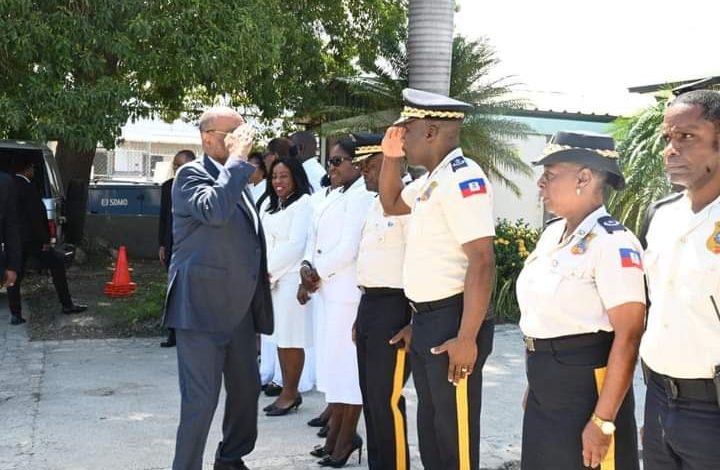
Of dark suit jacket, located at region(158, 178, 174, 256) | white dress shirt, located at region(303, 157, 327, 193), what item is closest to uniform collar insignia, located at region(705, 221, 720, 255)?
white dress shirt, located at region(303, 157, 327, 193)

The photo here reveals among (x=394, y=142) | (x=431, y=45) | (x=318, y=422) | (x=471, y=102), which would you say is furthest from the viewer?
(x=471, y=102)

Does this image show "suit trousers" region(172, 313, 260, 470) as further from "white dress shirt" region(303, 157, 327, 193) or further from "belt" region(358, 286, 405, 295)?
"white dress shirt" region(303, 157, 327, 193)

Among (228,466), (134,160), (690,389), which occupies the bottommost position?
(228,466)

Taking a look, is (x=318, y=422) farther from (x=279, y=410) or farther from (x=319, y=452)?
(x=319, y=452)

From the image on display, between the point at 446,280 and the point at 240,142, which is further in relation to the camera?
the point at 240,142

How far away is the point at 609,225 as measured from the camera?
112 inches

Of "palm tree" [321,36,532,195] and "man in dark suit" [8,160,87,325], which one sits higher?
"palm tree" [321,36,532,195]

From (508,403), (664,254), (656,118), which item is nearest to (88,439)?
(508,403)

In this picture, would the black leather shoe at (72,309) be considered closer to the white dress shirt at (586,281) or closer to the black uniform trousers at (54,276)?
the black uniform trousers at (54,276)

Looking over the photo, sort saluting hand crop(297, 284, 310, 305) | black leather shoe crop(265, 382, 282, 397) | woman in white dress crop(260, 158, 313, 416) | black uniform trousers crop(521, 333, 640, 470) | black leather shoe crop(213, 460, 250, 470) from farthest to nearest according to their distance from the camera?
black leather shoe crop(265, 382, 282, 397), woman in white dress crop(260, 158, 313, 416), saluting hand crop(297, 284, 310, 305), black leather shoe crop(213, 460, 250, 470), black uniform trousers crop(521, 333, 640, 470)

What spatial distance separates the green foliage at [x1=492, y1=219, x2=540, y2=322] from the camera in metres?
9.01

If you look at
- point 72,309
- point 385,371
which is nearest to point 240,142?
point 385,371

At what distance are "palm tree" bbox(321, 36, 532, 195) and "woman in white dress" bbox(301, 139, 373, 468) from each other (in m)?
7.02

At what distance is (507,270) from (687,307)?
672cm
